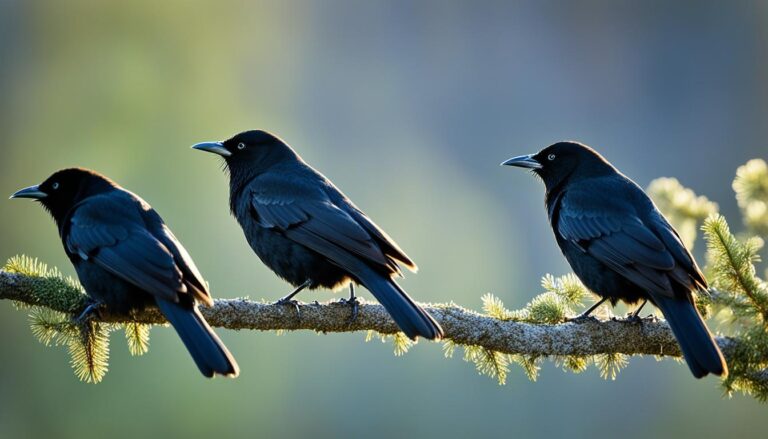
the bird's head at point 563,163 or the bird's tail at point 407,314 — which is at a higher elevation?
the bird's head at point 563,163

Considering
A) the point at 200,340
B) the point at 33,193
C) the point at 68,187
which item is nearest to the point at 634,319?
the point at 200,340

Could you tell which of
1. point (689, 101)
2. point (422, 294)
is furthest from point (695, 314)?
point (689, 101)

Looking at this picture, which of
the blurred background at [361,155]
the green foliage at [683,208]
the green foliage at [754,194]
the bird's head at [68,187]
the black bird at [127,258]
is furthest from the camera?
the blurred background at [361,155]

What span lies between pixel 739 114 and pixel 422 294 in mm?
38535

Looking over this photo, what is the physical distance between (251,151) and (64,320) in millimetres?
2533

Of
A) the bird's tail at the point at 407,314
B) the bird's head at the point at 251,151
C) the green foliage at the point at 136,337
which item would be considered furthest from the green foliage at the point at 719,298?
the bird's head at the point at 251,151

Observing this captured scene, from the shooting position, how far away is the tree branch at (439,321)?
19.3ft

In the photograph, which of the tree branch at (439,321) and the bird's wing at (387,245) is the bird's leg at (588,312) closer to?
the tree branch at (439,321)

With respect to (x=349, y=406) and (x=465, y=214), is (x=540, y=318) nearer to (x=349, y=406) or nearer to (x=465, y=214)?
(x=349, y=406)

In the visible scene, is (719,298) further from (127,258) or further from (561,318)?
(127,258)

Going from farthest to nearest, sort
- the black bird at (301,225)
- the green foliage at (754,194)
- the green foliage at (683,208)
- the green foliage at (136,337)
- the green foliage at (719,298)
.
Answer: the green foliage at (683,208) < the green foliage at (754,194) < the black bird at (301,225) < the green foliage at (136,337) < the green foliage at (719,298)

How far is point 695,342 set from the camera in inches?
225

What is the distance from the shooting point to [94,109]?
4641 centimetres

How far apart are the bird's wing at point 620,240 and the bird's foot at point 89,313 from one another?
310 cm
